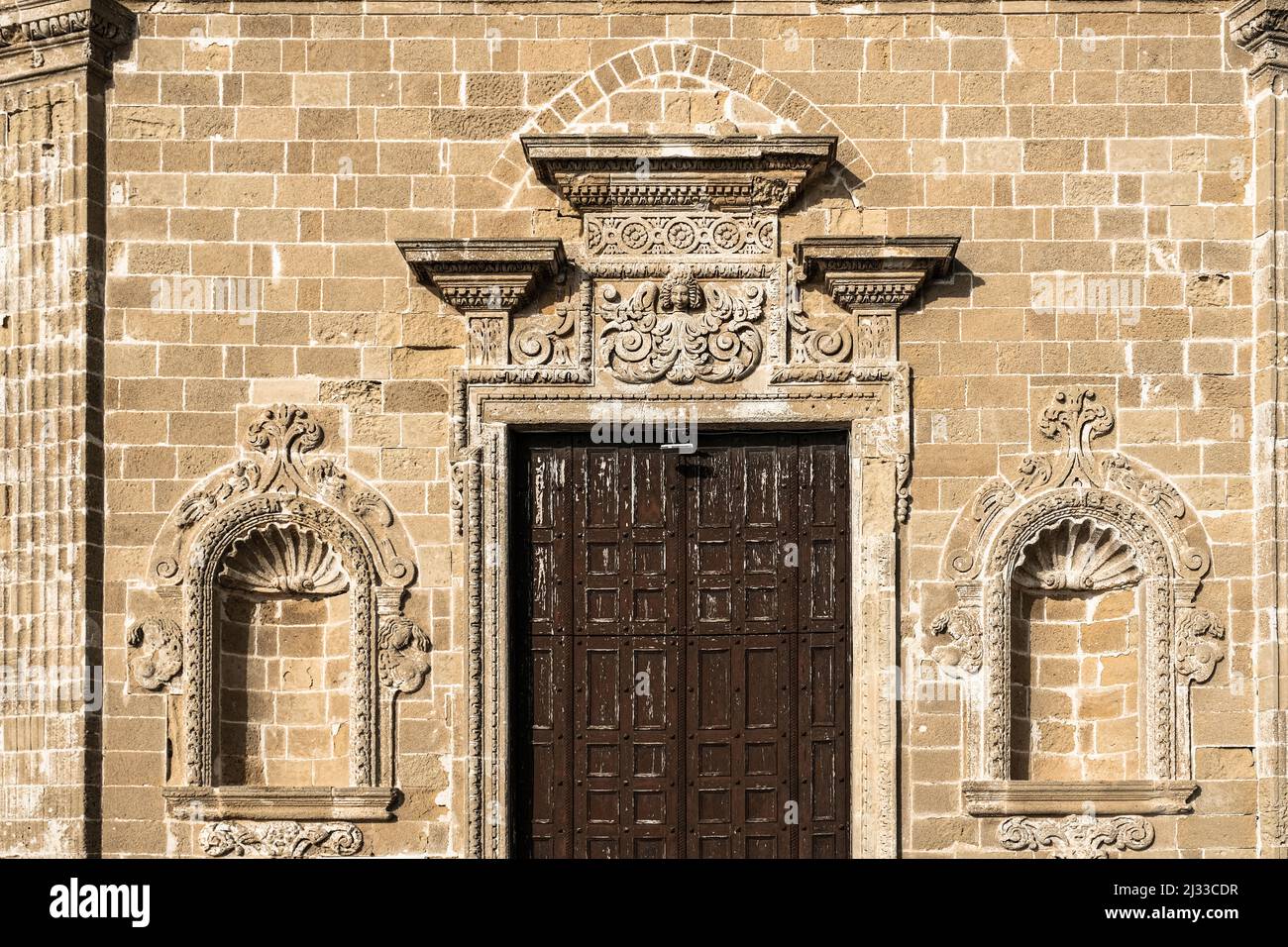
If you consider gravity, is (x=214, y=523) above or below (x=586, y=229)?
below

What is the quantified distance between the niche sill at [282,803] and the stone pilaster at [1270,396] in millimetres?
5276

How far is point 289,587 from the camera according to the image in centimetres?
1551

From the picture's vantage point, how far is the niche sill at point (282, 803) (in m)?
15.0

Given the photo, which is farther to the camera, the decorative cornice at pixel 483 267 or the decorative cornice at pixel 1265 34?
the decorative cornice at pixel 1265 34

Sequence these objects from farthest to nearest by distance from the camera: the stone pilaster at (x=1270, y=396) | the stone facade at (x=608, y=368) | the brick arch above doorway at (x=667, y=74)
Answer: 1. the brick arch above doorway at (x=667, y=74)
2. the stone facade at (x=608, y=368)
3. the stone pilaster at (x=1270, y=396)

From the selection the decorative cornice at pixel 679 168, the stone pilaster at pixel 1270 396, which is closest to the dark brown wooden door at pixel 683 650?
the decorative cornice at pixel 679 168

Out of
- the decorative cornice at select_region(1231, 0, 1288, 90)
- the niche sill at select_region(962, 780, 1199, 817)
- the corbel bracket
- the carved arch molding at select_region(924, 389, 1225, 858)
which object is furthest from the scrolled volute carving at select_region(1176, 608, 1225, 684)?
the corbel bracket

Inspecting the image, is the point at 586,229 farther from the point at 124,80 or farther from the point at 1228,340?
the point at 1228,340

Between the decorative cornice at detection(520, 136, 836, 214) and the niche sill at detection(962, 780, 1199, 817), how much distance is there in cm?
380

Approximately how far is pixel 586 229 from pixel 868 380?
1991mm

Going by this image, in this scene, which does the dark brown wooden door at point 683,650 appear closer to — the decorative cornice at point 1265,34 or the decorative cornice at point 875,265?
the decorative cornice at point 875,265

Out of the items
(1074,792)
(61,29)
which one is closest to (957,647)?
(1074,792)

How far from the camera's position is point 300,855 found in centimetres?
1498

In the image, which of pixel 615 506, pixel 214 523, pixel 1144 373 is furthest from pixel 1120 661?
pixel 214 523
